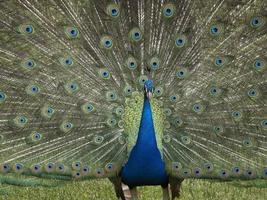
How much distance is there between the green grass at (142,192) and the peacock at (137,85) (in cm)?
83

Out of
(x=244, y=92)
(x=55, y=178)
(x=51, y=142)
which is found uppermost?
(x=244, y=92)

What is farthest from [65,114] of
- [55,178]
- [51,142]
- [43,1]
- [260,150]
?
[260,150]

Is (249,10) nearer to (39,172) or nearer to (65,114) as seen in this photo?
(65,114)

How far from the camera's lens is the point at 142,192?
14.6ft

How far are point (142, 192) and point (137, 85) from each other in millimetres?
1344

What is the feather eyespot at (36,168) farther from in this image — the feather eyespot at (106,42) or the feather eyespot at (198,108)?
the feather eyespot at (198,108)

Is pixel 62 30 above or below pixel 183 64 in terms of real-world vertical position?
above

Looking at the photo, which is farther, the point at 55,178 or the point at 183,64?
the point at 55,178

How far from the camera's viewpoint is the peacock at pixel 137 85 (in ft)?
11.0

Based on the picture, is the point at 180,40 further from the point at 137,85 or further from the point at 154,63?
the point at 137,85

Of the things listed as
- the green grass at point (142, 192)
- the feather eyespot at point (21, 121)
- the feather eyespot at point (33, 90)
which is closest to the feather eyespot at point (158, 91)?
the feather eyespot at point (33, 90)

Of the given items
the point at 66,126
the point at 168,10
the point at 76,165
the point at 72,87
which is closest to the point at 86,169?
the point at 76,165

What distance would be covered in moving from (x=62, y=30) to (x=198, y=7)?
0.84 m

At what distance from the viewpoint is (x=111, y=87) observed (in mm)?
3438
